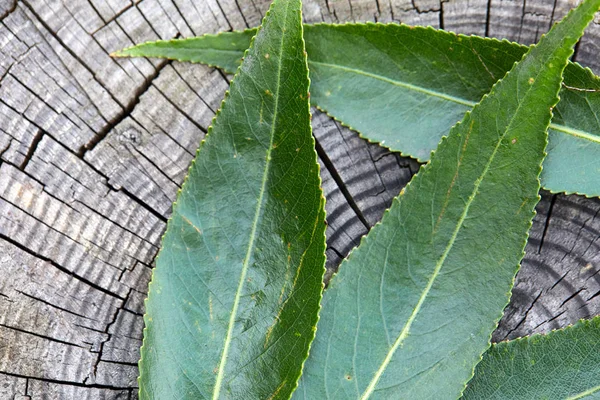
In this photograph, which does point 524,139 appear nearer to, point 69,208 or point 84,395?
point 69,208

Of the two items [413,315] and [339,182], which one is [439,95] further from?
[413,315]

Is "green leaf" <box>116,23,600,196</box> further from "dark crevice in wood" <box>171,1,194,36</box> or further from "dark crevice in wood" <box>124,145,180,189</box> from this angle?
"dark crevice in wood" <box>124,145,180,189</box>

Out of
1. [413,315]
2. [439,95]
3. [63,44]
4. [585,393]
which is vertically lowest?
[585,393]

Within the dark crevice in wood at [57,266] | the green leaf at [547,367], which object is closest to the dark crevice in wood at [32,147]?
the dark crevice in wood at [57,266]

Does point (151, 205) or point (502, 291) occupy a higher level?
point (151, 205)

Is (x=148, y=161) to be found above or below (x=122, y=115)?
below

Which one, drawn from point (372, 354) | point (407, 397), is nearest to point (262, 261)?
point (372, 354)

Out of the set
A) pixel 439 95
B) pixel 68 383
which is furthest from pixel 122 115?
pixel 439 95
